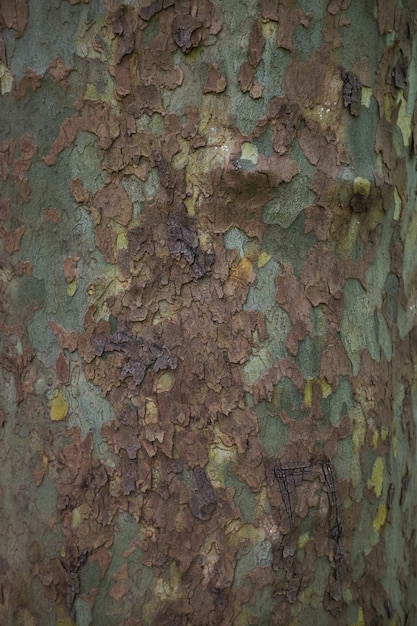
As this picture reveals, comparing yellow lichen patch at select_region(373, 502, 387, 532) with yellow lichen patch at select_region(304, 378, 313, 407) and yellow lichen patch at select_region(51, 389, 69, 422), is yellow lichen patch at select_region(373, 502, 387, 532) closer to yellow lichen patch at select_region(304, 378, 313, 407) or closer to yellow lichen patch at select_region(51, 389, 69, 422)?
yellow lichen patch at select_region(304, 378, 313, 407)

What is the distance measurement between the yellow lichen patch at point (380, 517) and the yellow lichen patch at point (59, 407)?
73 centimetres

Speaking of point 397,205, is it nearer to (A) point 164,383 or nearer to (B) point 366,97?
(B) point 366,97

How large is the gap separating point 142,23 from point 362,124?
50 centimetres

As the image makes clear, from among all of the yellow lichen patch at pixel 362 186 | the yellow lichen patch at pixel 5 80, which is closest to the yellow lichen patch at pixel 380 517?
the yellow lichen patch at pixel 362 186

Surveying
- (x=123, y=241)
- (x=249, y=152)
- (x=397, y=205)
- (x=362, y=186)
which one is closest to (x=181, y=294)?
(x=123, y=241)

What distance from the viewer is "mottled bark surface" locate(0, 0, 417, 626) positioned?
1412mm

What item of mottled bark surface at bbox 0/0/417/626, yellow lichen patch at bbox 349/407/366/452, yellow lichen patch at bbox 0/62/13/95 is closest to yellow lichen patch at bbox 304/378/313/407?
mottled bark surface at bbox 0/0/417/626

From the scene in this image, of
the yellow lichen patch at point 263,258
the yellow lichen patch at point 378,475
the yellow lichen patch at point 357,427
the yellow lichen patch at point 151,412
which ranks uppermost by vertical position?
the yellow lichen patch at point 263,258

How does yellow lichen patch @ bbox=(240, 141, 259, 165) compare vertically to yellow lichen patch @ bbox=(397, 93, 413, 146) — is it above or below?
below

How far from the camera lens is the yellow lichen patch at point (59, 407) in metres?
1.47

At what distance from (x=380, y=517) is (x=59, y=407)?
75 centimetres

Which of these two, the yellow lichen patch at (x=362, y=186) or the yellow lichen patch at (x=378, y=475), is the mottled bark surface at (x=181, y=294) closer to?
the yellow lichen patch at (x=362, y=186)

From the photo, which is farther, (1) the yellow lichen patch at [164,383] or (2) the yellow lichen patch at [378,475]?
(2) the yellow lichen patch at [378,475]

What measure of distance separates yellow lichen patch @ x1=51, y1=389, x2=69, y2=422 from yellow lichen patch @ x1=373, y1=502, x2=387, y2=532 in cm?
73
